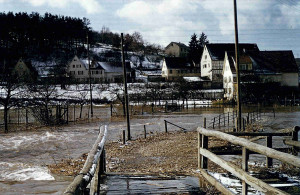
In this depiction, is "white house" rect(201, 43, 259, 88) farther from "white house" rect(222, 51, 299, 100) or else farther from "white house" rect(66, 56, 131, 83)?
"white house" rect(66, 56, 131, 83)

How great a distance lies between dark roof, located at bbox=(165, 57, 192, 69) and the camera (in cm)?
8138

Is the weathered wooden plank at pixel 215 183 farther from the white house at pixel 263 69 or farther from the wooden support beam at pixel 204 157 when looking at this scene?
the white house at pixel 263 69

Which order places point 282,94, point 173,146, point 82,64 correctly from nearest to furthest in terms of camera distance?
point 173,146
point 282,94
point 82,64

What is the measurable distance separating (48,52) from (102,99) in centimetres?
6118

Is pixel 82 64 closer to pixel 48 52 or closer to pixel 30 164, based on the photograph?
pixel 48 52

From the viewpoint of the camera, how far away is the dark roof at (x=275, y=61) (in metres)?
56.8

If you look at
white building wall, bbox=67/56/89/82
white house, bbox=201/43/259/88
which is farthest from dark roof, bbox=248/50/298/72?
white building wall, bbox=67/56/89/82

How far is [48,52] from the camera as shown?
11194 cm

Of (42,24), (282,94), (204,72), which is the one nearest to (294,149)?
(282,94)

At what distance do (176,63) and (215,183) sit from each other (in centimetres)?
7744

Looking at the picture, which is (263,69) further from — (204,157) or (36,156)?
(204,157)

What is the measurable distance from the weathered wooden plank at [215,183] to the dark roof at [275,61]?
52894mm

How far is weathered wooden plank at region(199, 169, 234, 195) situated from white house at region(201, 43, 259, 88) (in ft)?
202

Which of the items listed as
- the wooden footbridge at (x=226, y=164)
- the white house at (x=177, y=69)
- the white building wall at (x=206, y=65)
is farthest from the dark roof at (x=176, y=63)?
the wooden footbridge at (x=226, y=164)
